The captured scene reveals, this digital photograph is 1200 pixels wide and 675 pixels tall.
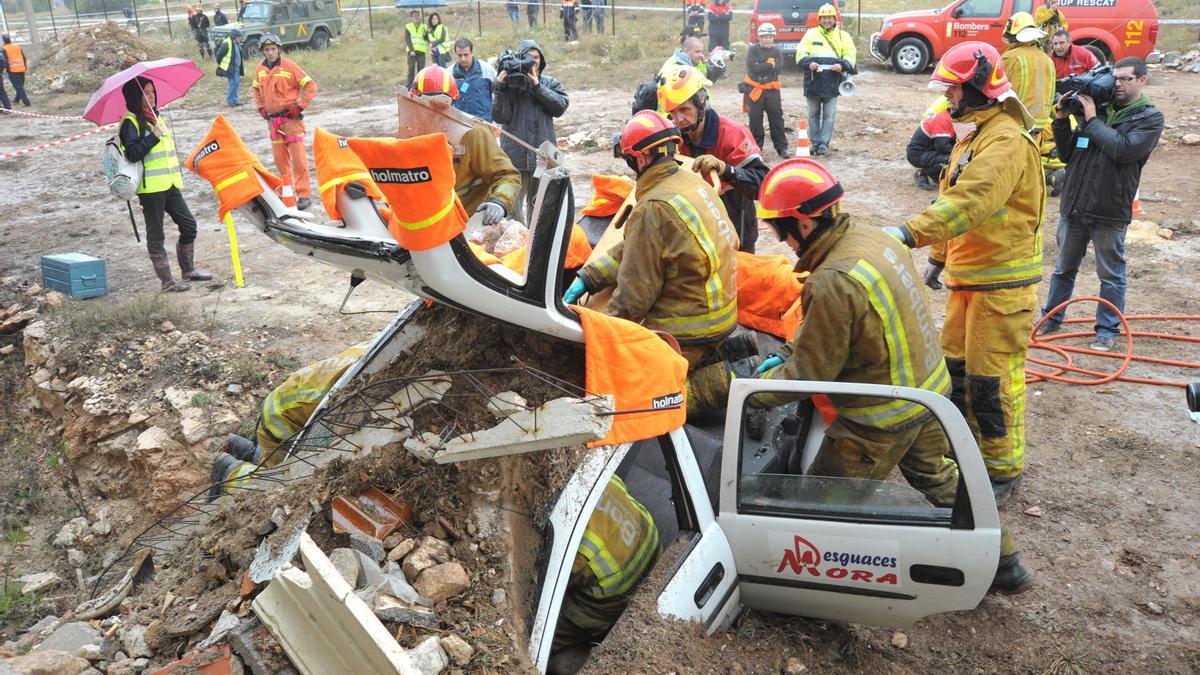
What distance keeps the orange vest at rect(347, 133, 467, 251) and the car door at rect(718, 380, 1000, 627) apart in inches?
49.2

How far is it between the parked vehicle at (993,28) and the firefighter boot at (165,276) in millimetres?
13359

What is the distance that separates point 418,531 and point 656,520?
3.73 feet

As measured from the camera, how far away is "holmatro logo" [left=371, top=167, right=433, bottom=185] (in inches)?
92.4

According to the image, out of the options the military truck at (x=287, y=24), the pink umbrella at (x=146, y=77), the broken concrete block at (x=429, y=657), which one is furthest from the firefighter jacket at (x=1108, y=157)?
the military truck at (x=287, y=24)

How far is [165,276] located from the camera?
327 inches

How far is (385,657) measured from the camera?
228 centimetres

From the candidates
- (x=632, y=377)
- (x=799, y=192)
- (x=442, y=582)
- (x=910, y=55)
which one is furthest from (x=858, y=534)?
(x=910, y=55)

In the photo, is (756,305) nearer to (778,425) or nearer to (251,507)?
(778,425)

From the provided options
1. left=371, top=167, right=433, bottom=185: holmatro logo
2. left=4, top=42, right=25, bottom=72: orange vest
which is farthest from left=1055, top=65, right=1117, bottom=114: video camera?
left=4, top=42, right=25, bottom=72: orange vest

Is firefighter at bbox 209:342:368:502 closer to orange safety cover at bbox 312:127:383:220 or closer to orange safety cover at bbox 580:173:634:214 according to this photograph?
orange safety cover at bbox 312:127:383:220

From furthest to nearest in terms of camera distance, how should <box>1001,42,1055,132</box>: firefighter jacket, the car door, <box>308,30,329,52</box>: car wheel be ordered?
<box>308,30,329,52</box>: car wheel < <box>1001,42,1055,132</box>: firefighter jacket < the car door

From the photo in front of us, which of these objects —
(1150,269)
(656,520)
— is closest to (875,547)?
(656,520)

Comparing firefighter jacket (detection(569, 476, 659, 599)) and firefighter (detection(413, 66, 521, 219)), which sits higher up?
firefighter (detection(413, 66, 521, 219))

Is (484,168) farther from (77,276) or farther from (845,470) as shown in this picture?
(77,276)
